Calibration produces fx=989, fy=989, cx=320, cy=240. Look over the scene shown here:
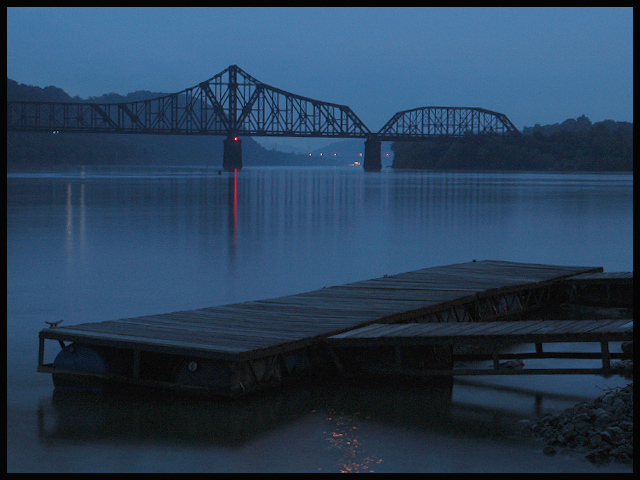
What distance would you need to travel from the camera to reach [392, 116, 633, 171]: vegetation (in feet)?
538

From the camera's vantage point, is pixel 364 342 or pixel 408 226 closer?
pixel 364 342

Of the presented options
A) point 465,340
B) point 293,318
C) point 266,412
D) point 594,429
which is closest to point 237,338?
point 266,412

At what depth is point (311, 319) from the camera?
10680 mm

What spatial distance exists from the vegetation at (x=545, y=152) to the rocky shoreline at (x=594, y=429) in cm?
15668

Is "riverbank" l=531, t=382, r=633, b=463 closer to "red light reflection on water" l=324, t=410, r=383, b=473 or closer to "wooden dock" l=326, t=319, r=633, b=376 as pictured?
"wooden dock" l=326, t=319, r=633, b=376

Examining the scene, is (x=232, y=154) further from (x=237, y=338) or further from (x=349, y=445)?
(x=349, y=445)

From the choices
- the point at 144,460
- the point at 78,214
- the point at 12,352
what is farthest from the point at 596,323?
the point at 78,214

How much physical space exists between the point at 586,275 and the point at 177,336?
8672 mm

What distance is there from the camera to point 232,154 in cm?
17038

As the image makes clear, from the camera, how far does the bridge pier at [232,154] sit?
550 feet

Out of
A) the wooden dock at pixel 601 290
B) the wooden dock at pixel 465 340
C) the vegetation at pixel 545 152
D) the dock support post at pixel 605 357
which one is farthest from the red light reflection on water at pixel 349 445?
the vegetation at pixel 545 152

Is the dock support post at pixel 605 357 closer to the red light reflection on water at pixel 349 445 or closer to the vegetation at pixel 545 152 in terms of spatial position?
the red light reflection on water at pixel 349 445
